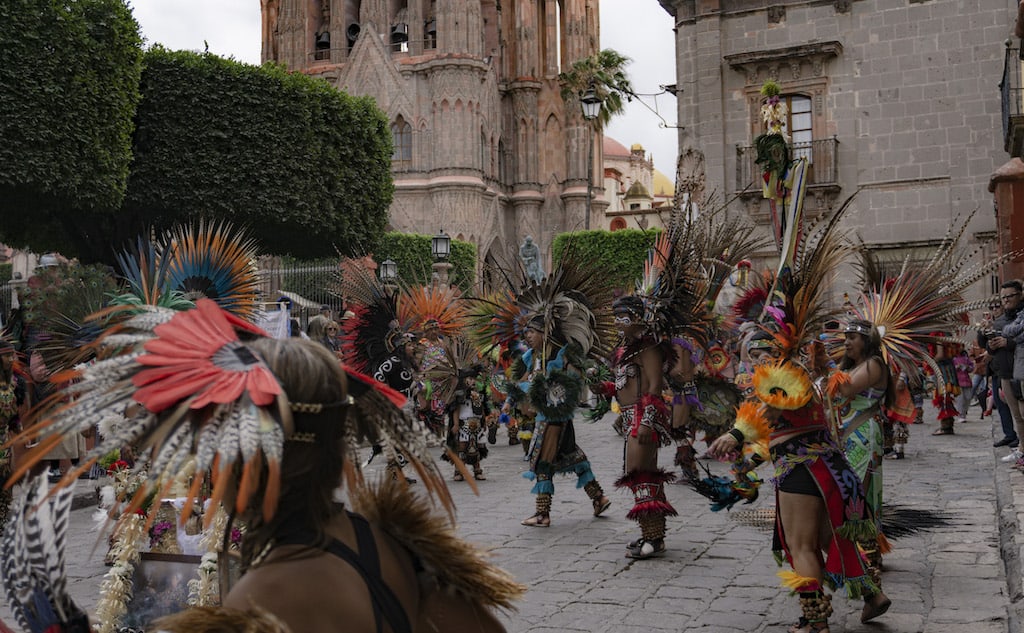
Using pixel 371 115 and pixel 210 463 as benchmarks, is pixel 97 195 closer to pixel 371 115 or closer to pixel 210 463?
pixel 371 115

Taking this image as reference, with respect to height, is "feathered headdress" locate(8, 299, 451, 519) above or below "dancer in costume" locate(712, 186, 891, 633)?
above

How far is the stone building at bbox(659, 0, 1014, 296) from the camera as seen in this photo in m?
24.4

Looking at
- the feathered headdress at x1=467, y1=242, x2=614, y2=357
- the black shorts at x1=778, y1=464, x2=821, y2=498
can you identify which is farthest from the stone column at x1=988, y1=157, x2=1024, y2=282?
the black shorts at x1=778, y1=464, x2=821, y2=498

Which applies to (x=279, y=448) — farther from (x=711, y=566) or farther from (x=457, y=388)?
(x=457, y=388)

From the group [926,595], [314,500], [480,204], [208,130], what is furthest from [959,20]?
[480,204]

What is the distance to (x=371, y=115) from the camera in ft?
82.8

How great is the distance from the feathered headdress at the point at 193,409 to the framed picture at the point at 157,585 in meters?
2.40

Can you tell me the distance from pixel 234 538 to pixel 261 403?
2886mm

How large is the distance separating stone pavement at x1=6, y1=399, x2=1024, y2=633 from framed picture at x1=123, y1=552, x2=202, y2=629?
1.11 ft

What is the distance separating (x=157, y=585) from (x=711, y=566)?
435 cm

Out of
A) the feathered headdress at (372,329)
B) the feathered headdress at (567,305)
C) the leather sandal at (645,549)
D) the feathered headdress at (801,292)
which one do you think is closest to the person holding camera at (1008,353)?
the feathered headdress at (567,305)

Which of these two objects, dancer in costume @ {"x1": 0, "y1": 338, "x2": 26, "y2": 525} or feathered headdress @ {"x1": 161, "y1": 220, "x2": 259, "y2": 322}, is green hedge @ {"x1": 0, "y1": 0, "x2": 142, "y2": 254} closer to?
dancer in costume @ {"x1": 0, "y1": 338, "x2": 26, "y2": 525}

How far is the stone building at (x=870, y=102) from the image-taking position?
24.4 metres

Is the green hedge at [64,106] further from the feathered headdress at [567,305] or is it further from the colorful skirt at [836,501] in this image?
the colorful skirt at [836,501]
